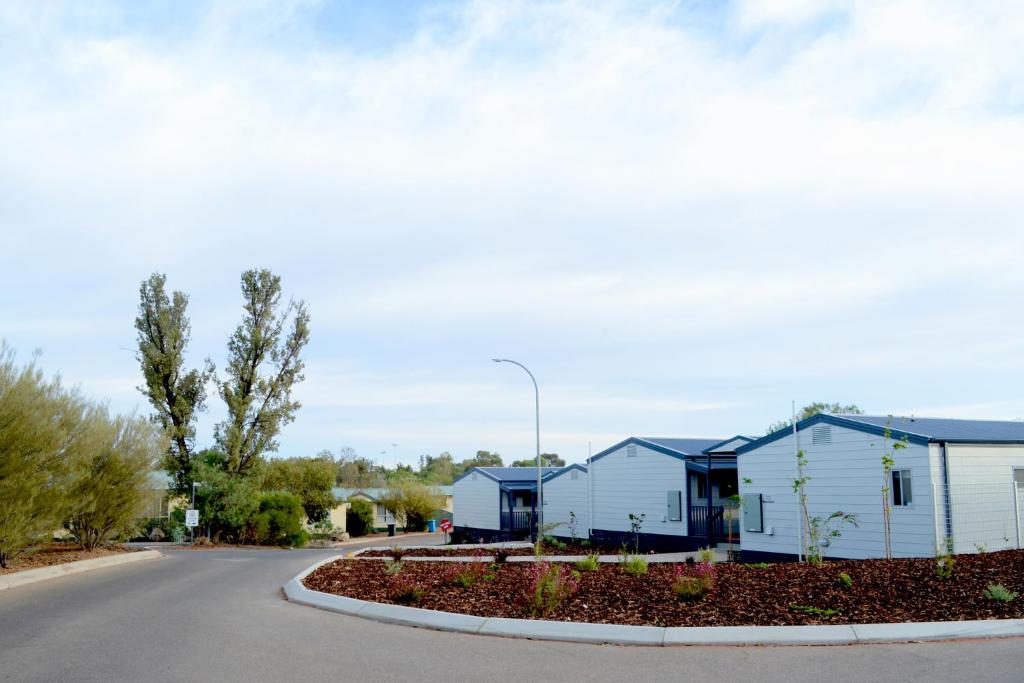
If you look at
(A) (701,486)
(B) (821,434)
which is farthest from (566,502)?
(B) (821,434)

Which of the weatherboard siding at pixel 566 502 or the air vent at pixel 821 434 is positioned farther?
the weatherboard siding at pixel 566 502

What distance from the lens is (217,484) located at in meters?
40.5

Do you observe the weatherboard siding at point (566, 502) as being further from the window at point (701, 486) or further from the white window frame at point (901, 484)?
the white window frame at point (901, 484)

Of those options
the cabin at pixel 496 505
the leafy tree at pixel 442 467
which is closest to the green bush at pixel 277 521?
the cabin at pixel 496 505

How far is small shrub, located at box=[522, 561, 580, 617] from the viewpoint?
11680mm

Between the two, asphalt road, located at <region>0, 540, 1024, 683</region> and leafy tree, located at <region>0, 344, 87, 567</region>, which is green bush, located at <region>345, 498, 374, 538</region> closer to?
leafy tree, located at <region>0, 344, 87, 567</region>

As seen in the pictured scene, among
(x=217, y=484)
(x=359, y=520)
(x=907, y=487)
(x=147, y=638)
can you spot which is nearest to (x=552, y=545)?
(x=907, y=487)

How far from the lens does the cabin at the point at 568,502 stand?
120 ft

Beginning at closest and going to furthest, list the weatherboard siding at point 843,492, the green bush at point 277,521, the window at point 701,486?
the weatherboard siding at point 843,492 → the window at point 701,486 → the green bush at point 277,521

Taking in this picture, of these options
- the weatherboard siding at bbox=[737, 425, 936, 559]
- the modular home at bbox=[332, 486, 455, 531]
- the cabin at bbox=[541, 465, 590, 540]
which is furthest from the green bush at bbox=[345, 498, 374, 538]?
the weatherboard siding at bbox=[737, 425, 936, 559]

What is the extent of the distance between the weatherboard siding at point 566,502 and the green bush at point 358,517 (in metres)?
27.3

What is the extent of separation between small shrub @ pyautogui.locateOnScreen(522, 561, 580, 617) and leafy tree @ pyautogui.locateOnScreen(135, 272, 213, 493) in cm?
3189

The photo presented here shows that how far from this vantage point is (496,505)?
4600 centimetres

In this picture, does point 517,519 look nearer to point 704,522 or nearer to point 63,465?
point 704,522
